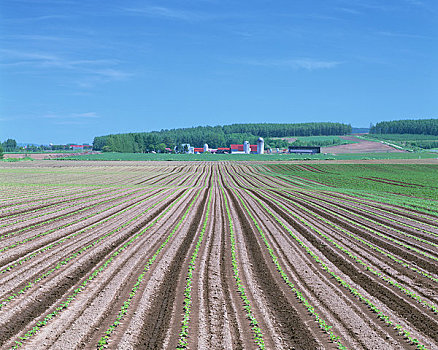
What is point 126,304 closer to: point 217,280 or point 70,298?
point 70,298

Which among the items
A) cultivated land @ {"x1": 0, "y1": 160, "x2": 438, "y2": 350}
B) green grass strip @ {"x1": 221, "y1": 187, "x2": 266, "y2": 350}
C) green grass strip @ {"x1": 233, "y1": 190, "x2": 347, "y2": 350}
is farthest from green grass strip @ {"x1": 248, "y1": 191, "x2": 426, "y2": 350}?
green grass strip @ {"x1": 221, "y1": 187, "x2": 266, "y2": 350}

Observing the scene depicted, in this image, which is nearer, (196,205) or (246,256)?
(246,256)

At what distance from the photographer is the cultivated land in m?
8.80

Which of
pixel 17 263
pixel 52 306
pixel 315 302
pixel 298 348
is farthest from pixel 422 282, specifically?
pixel 17 263

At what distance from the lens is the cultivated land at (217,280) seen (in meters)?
8.80

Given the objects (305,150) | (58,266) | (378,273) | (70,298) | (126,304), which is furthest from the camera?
(305,150)

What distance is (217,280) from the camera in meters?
12.3

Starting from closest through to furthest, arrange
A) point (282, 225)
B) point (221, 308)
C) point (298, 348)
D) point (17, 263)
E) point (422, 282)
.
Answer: point (298, 348), point (221, 308), point (422, 282), point (17, 263), point (282, 225)

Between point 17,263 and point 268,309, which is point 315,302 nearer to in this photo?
point 268,309

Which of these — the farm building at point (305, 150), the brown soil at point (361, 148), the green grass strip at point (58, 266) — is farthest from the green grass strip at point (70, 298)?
the brown soil at point (361, 148)

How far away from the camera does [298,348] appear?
824cm

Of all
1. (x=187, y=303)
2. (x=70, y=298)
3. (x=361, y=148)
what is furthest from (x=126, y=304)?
(x=361, y=148)

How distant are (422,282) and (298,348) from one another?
253 inches

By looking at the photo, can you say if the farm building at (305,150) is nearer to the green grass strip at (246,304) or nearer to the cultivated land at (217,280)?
the cultivated land at (217,280)
